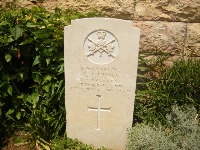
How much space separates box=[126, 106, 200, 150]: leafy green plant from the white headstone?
17 cm

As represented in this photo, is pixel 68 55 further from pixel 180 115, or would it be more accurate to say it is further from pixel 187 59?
pixel 187 59

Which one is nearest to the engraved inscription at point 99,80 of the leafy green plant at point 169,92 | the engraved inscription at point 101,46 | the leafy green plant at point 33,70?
the engraved inscription at point 101,46

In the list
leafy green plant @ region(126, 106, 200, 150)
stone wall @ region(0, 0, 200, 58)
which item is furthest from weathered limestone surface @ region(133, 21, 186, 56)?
leafy green plant @ region(126, 106, 200, 150)

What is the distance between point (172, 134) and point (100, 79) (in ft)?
2.77

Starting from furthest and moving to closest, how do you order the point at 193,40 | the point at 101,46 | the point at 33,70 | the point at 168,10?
the point at 193,40 → the point at 168,10 → the point at 33,70 → the point at 101,46

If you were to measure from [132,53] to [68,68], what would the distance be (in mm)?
602

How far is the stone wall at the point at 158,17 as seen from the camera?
335cm

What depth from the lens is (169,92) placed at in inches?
128

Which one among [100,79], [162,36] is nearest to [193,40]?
[162,36]

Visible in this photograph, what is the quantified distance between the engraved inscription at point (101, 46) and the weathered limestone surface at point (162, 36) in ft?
2.60

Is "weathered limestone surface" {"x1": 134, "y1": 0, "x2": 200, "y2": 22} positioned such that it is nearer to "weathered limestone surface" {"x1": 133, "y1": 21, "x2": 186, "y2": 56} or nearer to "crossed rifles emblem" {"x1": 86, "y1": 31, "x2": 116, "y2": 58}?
"weathered limestone surface" {"x1": 133, "y1": 21, "x2": 186, "y2": 56}

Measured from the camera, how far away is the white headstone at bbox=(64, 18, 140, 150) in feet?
8.93

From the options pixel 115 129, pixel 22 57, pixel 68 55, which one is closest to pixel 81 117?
pixel 115 129

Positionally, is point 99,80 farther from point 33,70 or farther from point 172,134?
point 172,134
